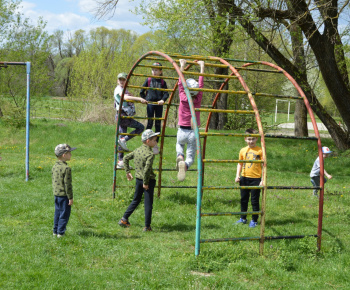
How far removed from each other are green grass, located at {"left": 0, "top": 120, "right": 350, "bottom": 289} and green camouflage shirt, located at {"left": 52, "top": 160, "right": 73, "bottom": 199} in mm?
611

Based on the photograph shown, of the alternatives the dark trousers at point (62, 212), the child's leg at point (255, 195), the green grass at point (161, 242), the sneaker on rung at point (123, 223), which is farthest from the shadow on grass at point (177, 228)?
the dark trousers at point (62, 212)

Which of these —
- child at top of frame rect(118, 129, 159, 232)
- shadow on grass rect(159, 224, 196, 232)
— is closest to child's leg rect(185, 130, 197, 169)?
child at top of frame rect(118, 129, 159, 232)

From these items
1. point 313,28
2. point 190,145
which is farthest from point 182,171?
point 313,28

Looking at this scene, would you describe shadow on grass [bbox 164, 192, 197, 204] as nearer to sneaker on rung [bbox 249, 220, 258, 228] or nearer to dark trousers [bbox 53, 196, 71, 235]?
sneaker on rung [bbox 249, 220, 258, 228]

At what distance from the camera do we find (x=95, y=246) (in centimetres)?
520

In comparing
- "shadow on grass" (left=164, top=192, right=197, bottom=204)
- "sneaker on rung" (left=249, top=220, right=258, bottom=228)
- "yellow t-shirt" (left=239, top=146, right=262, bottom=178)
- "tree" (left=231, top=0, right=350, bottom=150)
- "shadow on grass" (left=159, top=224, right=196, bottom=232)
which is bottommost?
"shadow on grass" (left=159, top=224, right=196, bottom=232)

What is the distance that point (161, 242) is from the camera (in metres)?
5.55

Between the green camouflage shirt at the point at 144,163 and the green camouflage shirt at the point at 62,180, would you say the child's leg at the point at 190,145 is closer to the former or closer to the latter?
the green camouflage shirt at the point at 144,163

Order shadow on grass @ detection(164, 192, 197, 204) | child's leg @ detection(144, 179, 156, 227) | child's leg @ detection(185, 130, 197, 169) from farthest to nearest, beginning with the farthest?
shadow on grass @ detection(164, 192, 197, 204), child's leg @ detection(185, 130, 197, 169), child's leg @ detection(144, 179, 156, 227)

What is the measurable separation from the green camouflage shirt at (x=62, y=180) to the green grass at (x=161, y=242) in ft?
2.01

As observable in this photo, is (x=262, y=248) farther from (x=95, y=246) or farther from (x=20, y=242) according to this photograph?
(x=20, y=242)

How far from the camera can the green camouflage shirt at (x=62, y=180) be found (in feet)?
17.6

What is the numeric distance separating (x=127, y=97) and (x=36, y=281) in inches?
156

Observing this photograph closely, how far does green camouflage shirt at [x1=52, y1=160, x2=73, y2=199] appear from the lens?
5369 mm
